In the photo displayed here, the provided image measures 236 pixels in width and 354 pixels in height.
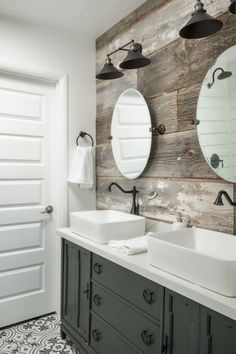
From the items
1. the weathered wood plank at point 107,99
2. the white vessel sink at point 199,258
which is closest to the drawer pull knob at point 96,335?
the white vessel sink at point 199,258

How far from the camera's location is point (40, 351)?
2109mm

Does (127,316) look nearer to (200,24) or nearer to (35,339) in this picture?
(35,339)

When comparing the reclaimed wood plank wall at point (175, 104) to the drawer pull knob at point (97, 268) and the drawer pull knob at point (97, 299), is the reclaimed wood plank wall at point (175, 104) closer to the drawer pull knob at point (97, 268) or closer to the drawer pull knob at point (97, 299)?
the drawer pull knob at point (97, 268)

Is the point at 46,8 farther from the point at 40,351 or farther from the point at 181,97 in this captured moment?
the point at 40,351

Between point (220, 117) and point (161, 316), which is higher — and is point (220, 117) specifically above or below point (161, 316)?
above

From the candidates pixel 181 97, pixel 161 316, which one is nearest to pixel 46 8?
pixel 181 97

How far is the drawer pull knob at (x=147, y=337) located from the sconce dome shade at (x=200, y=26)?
1519mm

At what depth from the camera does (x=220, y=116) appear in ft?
5.43

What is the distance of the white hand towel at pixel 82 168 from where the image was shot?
253 cm

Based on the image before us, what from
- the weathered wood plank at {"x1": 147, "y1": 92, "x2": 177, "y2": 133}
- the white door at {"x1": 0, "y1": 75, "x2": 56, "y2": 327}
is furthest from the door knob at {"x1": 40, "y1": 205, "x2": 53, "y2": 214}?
the weathered wood plank at {"x1": 147, "y1": 92, "x2": 177, "y2": 133}

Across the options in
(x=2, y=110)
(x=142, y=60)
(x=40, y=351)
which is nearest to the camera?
(x=142, y=60)

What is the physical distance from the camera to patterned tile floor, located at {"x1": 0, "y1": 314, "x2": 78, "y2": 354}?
2.12 meters

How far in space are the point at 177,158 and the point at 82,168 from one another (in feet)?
3.15

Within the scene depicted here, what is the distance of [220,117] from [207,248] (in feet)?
2.46
